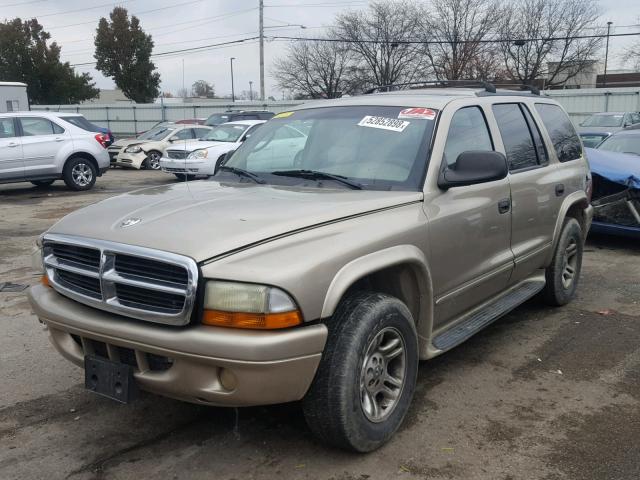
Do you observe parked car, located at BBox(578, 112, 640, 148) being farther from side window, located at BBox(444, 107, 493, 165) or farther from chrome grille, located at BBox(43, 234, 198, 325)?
chrome grille, located at BBox(43, 234, 198, 325)

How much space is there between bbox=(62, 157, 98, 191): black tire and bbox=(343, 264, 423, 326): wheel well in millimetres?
12170

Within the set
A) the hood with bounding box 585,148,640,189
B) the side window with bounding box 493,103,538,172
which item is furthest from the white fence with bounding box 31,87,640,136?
the side window with bounding box 493,103,538,172

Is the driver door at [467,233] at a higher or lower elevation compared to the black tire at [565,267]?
higher

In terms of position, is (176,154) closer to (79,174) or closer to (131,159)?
(79,174)

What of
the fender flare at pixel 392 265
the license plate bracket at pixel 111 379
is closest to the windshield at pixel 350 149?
the fender flare at pixel 392 265

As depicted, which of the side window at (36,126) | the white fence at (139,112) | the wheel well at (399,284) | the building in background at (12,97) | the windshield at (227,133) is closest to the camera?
the wheel well at (399,284)

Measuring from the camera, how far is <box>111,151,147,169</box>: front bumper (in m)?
19.4

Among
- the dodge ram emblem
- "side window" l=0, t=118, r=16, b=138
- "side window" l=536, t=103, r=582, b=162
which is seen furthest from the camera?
"side window" l=0, t=118, r=16, b=138

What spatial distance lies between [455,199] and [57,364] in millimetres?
2936

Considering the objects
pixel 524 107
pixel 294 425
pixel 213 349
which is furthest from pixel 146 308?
pixel 524 107

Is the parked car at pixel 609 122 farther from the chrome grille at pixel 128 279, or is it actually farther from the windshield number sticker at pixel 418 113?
the chrome grille at pixel 128 279

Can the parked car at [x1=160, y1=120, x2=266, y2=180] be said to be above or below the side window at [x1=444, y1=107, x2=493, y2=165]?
below

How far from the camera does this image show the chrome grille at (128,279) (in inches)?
107

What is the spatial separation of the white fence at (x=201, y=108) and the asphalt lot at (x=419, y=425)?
86.0 ft
